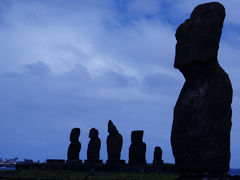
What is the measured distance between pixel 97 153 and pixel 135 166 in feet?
16.2

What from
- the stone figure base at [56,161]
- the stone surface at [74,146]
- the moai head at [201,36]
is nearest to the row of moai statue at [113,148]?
the stone surface at [74,146]

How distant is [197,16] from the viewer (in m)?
9.34

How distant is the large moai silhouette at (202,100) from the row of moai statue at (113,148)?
47.2ft

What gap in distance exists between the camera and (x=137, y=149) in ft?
78.7

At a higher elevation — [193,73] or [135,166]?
[193,73]

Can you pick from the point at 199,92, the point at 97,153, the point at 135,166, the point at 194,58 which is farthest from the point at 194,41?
the point at 97,153

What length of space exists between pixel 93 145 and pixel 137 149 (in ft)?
13.2

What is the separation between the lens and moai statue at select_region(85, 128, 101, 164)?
86.9ft

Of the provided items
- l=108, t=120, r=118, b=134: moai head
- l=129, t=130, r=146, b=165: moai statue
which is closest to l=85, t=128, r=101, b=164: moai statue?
l=108, t=120, r=118, b=134: moai head

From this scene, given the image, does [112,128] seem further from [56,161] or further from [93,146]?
[56,161]

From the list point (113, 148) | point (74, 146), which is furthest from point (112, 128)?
point (74, 146)

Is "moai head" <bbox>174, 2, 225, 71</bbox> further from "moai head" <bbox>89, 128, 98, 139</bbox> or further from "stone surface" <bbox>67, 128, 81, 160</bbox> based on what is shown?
"stone surface" <bbox>67, 128, 81, 160</bbox>

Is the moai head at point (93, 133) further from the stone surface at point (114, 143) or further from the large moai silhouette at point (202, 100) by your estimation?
the large moai silhouette at point (202, 100)

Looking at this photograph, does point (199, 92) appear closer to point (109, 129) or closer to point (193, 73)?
point (193, 73)
